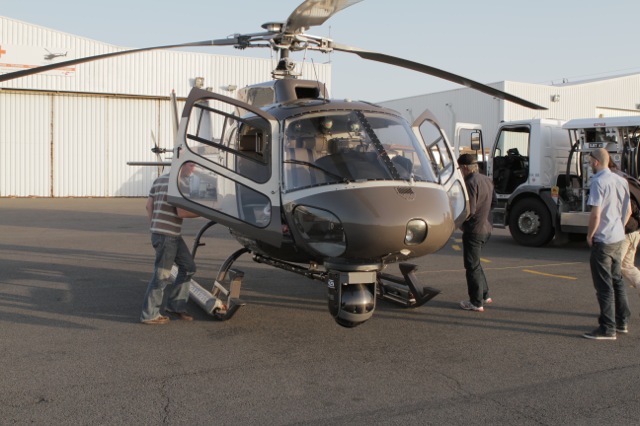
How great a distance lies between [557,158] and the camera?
1316 centimetres

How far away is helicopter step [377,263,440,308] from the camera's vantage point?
704 cm

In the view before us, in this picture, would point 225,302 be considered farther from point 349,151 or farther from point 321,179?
point 349,151

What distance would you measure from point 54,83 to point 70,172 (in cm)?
389

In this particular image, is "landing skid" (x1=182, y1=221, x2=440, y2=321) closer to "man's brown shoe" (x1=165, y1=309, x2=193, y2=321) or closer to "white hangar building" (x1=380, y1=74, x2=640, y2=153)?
"man's brown shoe" (x1=165, y1=309, x2=193, y2=321)

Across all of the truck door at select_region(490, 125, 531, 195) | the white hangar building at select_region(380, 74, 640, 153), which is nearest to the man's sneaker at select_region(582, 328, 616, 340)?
the truck door at select_region(490, 125, 531, 195)

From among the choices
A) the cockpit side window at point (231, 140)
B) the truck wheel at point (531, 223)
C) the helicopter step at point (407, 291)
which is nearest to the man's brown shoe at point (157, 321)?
the cockpit side window at point (231, 140)

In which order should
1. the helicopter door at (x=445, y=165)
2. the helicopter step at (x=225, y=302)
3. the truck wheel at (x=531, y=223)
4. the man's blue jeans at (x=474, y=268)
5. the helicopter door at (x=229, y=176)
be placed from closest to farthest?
the helicopter door at (x=229, y=176)
the helicopter door at (x=445, y=165)
the helicopter step at (x=225, y=302)
the man's blue jeans at (x=474, y=268)
the truck wheel at (x=531, y=223)

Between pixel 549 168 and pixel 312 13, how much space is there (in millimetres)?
8640

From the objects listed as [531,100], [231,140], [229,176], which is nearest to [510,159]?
[231,140]

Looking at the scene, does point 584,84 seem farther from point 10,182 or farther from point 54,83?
point 10,182

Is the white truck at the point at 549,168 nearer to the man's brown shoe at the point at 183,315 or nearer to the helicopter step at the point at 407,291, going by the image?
the helicopter step at the point at 407,291

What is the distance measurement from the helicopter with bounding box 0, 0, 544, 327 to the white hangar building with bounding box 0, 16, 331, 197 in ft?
65.9

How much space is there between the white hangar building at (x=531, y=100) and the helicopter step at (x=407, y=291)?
23879 millimetres

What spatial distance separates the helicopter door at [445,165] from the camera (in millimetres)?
6191
